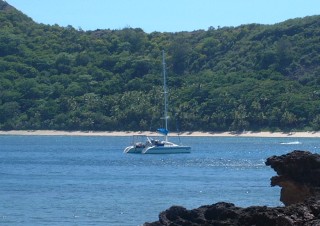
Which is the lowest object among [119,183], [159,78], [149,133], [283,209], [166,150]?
[119,183]

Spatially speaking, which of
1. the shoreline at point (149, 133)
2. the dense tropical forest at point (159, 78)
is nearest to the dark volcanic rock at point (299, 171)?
the shoreline at point (149, 133)

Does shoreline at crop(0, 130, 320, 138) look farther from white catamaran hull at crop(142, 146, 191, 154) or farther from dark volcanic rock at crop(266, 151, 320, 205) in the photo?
dark volcanic rock at crop(266, 151, 320, 205)

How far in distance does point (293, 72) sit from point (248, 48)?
11.8m

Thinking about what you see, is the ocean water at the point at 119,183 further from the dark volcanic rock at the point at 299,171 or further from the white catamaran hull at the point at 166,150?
the dark volcanic rock at the point at 299,171

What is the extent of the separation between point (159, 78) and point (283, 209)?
11135 cm

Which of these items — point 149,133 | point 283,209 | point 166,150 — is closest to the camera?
point 283,209

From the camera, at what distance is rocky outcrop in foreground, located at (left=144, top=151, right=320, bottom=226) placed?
20.6m

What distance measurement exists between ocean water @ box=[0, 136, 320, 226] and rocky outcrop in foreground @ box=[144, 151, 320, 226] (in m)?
11.6

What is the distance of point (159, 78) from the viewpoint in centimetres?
13250

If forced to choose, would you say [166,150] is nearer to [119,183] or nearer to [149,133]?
[149,133]

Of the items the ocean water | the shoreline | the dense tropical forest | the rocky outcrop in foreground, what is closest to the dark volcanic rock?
the rocky outcrop in foreground

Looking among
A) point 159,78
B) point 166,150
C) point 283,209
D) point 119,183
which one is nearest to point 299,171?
point 283,209

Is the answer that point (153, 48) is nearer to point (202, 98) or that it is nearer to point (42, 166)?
point (202, 98)

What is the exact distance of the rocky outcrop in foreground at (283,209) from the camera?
67.5ft
